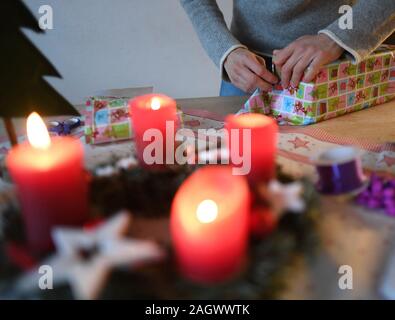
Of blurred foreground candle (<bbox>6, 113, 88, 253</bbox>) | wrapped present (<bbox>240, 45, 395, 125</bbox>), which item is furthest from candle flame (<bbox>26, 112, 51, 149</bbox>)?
wrapped present (<bbox>240, 45, 395, 125</bbox>)

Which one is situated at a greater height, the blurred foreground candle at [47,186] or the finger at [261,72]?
the finger at [261,72]

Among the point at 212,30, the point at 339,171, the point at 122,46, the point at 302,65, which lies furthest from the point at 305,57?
the point at 122,46

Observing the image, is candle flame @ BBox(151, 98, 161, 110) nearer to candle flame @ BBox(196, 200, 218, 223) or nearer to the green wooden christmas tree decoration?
the green wooden christmas tree decoration

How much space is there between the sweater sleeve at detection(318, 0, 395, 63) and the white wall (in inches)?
44.8

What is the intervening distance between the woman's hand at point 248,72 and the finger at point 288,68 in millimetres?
29

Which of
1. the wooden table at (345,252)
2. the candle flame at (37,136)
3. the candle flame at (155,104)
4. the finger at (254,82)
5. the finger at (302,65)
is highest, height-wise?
the finger at (302,65)

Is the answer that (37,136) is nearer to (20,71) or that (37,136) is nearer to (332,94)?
(20,71)

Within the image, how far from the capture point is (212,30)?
106 cm

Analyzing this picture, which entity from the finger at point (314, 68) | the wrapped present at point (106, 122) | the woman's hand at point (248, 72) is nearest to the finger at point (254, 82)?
the woman's hand at point (248, 72)

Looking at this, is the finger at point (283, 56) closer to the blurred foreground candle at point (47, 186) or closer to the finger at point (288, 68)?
the finger at point (288, 68)

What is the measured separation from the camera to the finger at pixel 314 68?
2.88 ft

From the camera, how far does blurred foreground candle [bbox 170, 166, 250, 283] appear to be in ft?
1.18

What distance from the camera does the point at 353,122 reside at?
0.95 meters

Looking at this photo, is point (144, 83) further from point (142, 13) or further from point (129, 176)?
point (129, 176)
